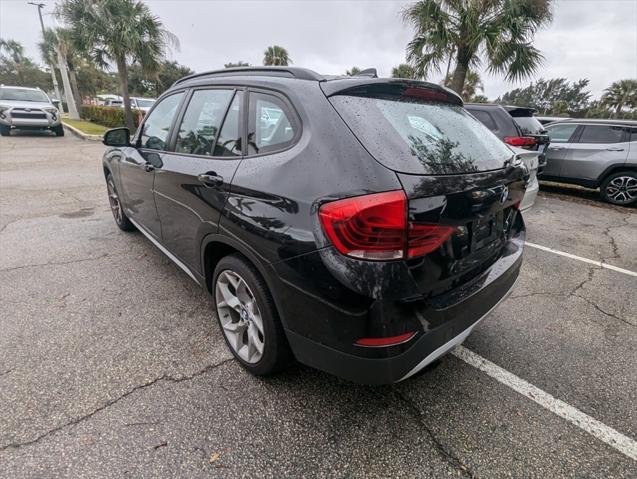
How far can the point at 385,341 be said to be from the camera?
4.87 ft

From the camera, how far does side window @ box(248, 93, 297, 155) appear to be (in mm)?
1803

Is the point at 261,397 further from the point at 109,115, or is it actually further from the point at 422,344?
the point at 109,115

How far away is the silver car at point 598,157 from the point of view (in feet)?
22.2

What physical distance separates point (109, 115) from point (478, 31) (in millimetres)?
18885

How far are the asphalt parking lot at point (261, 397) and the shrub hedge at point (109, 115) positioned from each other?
55.8 feet

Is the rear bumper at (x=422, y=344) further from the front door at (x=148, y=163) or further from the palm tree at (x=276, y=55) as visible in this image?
the palm tree at (x=276, y=55)

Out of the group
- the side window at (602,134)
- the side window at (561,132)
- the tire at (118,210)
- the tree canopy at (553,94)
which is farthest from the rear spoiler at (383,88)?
the tree canopy at (553,94)

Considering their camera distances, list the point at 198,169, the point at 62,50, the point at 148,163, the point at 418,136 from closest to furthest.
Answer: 1. the point at 418,136
2. the point at 198,169
3. the point at 148,163
4. the point at 62,50

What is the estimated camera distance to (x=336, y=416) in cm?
191

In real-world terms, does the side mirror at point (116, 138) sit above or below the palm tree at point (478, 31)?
below

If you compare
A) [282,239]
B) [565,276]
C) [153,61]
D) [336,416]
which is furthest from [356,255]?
[153,61]

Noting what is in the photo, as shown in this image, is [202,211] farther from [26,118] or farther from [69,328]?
[26,118]

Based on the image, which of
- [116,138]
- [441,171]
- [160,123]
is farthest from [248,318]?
[116,138]

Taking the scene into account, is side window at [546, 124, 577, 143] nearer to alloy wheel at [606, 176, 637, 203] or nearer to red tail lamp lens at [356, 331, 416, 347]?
alloy wheel at [606, 176, 637, 203]
